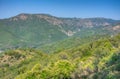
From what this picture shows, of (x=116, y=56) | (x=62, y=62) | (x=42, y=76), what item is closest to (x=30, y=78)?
(x=42, y=76)

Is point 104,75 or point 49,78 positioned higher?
point 104,75

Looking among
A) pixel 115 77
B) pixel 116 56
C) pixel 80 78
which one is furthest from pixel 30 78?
pixel 115 77

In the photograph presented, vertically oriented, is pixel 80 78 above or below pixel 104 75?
below

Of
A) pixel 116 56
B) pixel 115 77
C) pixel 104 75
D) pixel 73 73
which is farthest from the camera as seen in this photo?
pixel 73 73

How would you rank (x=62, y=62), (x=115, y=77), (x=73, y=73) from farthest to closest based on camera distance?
(x=62, y=62) < (x=73, y=73) < (x=115, y=77)

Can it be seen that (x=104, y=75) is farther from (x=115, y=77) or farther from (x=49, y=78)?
(x=49, y=78)


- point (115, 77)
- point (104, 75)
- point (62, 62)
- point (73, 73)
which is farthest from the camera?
point (62, 62)

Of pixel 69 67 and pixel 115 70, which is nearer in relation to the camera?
pixel 115 70

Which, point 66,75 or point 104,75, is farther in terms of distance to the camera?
point 66,75

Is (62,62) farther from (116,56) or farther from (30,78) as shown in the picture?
(116,56)
